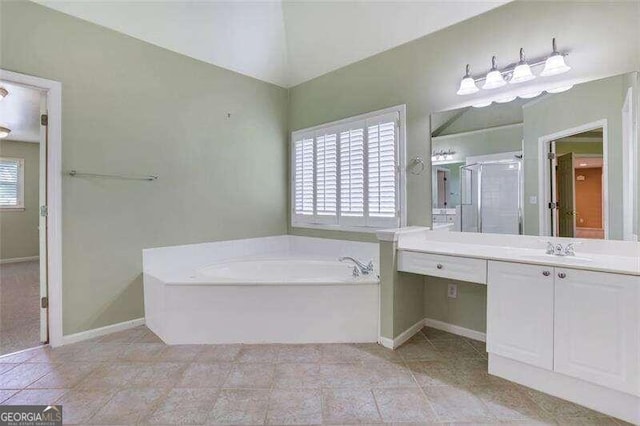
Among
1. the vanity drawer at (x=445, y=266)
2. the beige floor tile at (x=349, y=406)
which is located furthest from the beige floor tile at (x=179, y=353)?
the vanity drawer at (x=445, y=266)

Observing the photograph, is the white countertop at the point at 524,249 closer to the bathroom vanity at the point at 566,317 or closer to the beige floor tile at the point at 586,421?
the bathroom vanity at the point at 566,317

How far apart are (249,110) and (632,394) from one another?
396 centimetres

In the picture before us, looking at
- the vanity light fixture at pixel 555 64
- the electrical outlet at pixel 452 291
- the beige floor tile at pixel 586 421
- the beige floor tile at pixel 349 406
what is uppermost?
the vanity light fixture at pixel 555 64

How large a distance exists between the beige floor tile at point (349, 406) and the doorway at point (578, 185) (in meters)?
1.80

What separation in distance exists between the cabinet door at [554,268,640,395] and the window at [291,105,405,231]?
151cm

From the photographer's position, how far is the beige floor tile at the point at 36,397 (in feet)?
5.93

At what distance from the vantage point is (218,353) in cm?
241

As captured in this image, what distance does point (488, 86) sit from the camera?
98.2 inches

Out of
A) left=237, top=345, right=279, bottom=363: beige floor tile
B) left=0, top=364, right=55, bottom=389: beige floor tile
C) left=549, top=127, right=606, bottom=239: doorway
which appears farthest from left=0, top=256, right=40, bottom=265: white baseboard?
left=549, top=127, right=606, bottom=239: doorway

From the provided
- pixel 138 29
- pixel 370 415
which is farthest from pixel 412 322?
pixel 138 29

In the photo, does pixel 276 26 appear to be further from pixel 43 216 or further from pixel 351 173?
pixel 43 216

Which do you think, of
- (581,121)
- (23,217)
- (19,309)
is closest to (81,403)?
(19,309)

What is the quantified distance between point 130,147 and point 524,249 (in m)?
3.47

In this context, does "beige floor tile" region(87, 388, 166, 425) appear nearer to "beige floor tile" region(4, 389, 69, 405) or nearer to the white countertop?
"beige floor tile" region(4, 389, 69, 405)
